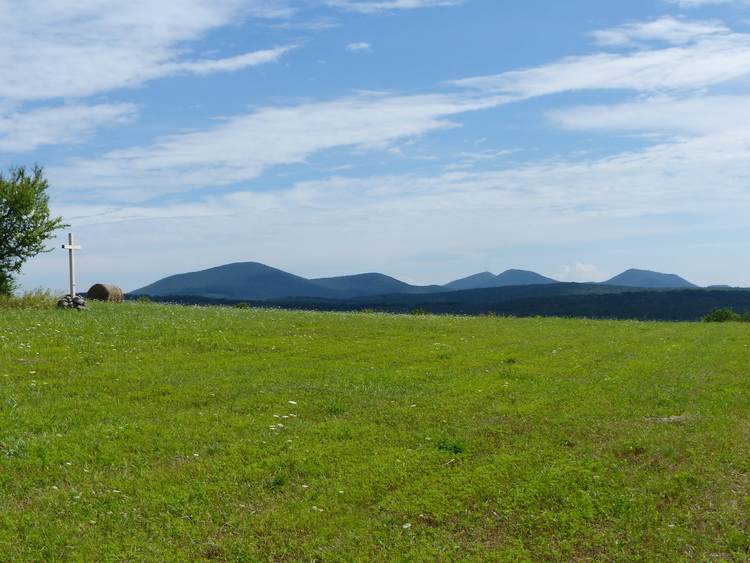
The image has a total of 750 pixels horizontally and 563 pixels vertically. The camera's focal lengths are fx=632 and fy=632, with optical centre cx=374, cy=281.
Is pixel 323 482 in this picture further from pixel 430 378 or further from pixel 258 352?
pixel 258 352

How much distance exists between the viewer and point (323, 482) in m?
10.0

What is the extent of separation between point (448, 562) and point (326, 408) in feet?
24.0

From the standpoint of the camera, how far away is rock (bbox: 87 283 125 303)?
4712 cm

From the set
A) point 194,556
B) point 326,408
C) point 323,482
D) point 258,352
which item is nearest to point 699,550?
point 323,482

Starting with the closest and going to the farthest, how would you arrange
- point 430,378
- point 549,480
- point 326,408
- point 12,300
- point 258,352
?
point 549,480 < point 326,408 < point 430,378 < point 258,352 < point 12,300

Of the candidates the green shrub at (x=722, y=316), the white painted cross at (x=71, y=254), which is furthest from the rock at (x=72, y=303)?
the green shrub at (x=722, y=316)

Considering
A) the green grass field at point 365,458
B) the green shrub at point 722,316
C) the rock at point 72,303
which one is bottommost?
the green grass field at point 365,458

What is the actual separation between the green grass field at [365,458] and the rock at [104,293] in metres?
26.1

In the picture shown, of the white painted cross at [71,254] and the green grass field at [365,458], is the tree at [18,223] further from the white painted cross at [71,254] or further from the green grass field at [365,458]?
the green grass field at [365,458]

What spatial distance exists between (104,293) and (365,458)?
4119 cm

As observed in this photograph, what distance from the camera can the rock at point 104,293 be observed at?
47.1 metres

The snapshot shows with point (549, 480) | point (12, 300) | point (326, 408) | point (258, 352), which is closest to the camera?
point (549, 480)

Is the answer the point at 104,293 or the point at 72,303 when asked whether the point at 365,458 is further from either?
the point at 104,293

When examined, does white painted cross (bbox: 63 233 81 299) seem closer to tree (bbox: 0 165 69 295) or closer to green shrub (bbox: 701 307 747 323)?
tree (bbox: 0 165 69 295)
